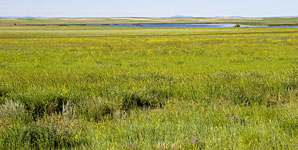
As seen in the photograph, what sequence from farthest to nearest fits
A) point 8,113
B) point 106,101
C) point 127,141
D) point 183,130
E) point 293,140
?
point 106,101
point 8,113
point 183,130
point 127,141
point 293,140

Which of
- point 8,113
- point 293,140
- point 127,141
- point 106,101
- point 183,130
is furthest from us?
point 106,101

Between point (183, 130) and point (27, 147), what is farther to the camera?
point (183, 130)

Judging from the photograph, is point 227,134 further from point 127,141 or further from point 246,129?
point 127,141

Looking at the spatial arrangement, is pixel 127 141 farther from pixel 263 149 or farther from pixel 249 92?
pixel 249 92

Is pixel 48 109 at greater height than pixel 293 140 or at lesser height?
lesser

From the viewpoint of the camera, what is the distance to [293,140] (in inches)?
152

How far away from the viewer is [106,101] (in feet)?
21.4

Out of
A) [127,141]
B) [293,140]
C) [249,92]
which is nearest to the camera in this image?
[293,140]

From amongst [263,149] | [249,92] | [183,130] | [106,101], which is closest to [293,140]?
[263,149]

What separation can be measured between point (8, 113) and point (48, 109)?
3.30 feet

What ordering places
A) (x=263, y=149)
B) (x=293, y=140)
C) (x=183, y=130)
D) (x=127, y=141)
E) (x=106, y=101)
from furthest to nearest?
(x=106, y=101), (x=183, y=130), (x=127, y=141), (x=293, y=140), (x=263, y=149)

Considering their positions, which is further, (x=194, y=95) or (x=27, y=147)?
(x=194, y=95)

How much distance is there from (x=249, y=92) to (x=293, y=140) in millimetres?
3560

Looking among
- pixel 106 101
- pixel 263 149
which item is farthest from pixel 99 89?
pixel 263 149
